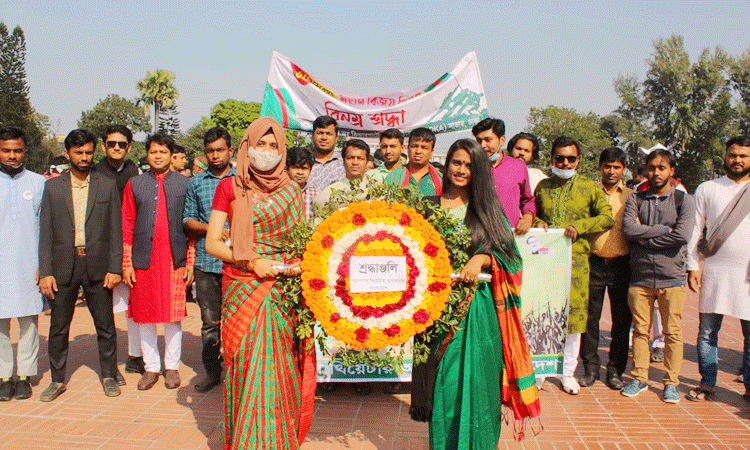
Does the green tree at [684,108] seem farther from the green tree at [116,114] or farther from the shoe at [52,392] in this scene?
the green tree at [116,114]

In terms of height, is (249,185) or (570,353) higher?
(249,185)

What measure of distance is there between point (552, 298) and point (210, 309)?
3071 mm

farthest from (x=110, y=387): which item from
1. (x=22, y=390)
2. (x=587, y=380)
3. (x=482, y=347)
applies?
(x=587, y=380)

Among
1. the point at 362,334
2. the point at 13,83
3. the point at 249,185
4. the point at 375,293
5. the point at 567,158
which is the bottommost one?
the point at 362,334

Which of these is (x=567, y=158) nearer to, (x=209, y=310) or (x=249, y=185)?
(x=249, y=185)

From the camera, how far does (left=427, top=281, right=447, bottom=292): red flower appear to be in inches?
120

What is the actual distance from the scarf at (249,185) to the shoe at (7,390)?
3108mm

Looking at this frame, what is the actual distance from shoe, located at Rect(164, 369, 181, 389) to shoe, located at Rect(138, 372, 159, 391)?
108mm

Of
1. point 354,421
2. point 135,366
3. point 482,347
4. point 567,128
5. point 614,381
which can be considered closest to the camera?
point 482,347

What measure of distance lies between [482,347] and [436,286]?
502 mm

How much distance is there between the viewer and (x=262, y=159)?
3.30 metres

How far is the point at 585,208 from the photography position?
16.5 feet

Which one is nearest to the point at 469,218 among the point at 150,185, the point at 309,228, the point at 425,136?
the point at 309,228

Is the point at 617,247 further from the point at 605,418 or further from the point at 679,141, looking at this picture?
the point at 679,141
